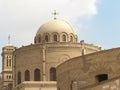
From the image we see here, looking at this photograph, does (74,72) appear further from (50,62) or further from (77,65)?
(50,62)

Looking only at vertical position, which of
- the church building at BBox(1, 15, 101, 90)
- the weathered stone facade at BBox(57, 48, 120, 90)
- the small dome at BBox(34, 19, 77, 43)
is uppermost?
the small dome at BBox(34, 19, 77, 43)

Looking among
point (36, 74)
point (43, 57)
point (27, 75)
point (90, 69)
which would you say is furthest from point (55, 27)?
point (90, 69)

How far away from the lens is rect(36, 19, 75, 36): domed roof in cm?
5202

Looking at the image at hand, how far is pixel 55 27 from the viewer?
5219 cm

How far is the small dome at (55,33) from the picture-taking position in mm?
51688

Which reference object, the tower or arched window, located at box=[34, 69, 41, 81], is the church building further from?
the tower

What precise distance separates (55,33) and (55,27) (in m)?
0.89

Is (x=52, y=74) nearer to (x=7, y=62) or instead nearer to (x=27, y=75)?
(x=27, y=75)

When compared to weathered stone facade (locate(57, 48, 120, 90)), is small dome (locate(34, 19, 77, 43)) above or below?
above

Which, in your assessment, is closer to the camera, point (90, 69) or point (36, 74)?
point (90, 69)

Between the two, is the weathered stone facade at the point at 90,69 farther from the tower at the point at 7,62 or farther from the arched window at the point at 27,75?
the tower at the point at 7,62

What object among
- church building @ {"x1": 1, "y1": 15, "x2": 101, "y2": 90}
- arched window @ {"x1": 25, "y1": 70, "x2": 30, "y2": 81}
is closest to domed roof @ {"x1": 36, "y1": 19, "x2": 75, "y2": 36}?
church building @ {"x1": 1, "y1": 15, "x2": 101, "y2": 90}

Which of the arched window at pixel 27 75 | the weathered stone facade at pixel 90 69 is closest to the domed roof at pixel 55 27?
the arched window at pixel 27 75

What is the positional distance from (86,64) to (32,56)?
19.3 metres
